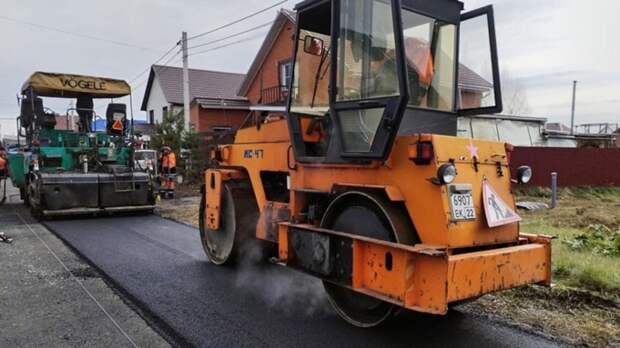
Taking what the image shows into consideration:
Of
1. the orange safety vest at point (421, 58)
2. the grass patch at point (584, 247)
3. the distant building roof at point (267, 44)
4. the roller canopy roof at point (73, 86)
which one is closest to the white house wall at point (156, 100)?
the distant building roof at point (267, 44)

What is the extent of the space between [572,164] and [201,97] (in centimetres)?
1845

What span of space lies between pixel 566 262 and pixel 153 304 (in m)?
4.19

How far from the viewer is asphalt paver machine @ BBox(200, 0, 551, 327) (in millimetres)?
3490

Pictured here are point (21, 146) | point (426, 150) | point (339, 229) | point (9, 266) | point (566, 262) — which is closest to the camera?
point (426, 150)

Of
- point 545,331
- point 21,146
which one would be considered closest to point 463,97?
point 545,331

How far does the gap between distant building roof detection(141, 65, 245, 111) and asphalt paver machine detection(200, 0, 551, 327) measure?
25.8 meters

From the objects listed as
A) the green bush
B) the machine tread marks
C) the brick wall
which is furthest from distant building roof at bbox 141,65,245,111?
the green bush

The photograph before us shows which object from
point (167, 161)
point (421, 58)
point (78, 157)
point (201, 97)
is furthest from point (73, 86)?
point (201, 97)

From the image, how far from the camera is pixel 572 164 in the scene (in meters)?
17.9

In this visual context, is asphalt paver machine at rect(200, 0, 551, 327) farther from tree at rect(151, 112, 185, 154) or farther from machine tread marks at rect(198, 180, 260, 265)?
tree at rect(151, 112, 185, 154)

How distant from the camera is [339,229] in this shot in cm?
416

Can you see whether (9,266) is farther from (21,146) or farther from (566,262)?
(21,146)

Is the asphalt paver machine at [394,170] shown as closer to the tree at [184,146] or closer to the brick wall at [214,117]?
the tree at [184,146]

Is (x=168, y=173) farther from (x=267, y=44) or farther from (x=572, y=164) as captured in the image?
(x=572, y=164)
